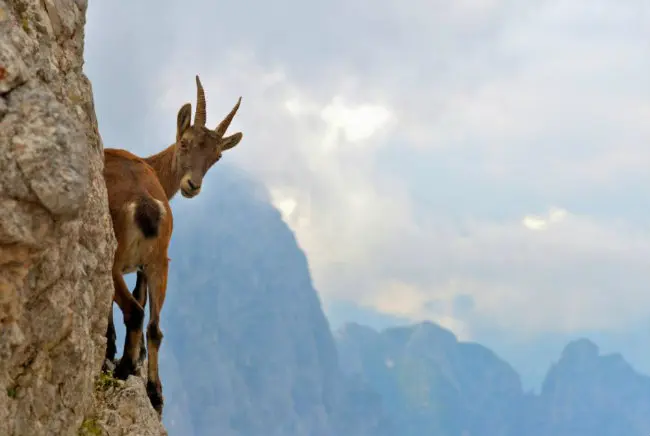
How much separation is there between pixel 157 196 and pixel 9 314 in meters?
4.09

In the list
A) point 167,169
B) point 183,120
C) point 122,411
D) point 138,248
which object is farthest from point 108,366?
point 183,120

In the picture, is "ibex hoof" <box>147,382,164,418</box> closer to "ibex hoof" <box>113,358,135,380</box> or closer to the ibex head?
"ibex hoof" <box>113,358,135,380</box>

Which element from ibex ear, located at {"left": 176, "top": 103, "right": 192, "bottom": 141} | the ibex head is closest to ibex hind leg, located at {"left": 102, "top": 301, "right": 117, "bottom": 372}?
the ibex head

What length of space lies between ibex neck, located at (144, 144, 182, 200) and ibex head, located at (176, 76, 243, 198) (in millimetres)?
148

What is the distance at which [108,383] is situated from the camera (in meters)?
8.80

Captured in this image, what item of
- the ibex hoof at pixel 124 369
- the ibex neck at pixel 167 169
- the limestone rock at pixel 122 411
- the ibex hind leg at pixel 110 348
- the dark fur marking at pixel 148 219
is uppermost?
the ibex neck at pixel 167 169

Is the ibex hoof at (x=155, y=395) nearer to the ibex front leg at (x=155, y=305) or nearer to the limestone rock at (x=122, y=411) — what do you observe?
the ibex front leg at (x=155, y=305)

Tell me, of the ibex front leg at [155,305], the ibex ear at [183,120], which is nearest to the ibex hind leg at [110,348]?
the ibex front leg at [155,305]

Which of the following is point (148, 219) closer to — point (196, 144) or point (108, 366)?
point (108, 366)

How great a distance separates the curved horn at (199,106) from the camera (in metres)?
13.8

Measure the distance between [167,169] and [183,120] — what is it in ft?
3.41

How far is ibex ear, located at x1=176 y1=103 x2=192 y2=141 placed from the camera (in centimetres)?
1403

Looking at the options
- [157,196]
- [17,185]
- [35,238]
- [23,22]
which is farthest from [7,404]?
[157,196]

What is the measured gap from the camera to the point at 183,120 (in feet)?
46.4
